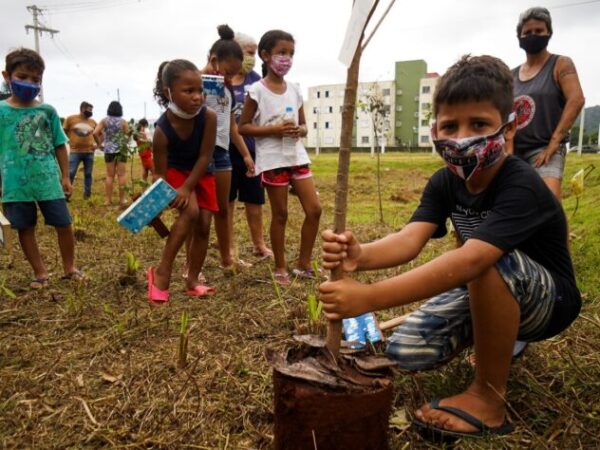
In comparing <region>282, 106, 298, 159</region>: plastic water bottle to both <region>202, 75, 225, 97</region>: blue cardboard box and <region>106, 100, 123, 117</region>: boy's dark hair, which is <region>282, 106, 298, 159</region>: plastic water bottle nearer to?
<region>202, 75, 225, 97</region>: blue cardboard box

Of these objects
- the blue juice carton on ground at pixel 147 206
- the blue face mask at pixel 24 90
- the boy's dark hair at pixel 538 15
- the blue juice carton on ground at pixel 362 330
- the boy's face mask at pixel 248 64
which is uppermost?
the boy's dark hair at pixel 538 15

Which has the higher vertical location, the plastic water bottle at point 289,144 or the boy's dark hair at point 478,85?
the boy's dark hair at point 478,85

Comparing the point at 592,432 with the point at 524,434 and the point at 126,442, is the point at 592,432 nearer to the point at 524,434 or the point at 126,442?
the point at 524,434

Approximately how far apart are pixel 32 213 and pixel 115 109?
5.03 meters

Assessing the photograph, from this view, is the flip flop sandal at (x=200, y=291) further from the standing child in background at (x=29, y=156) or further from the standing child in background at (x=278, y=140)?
the standing child in background at (x=29, y=156)

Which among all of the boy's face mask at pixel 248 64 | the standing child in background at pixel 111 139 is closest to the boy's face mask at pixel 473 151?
the boy's face mask at pixel 248 64

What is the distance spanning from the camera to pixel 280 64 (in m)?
3.29

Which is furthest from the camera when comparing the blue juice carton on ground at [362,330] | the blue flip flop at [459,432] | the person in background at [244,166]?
the person in background at [244,166]

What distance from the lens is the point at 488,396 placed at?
1.67m

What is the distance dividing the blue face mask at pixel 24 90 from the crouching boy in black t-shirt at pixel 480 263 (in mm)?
2712

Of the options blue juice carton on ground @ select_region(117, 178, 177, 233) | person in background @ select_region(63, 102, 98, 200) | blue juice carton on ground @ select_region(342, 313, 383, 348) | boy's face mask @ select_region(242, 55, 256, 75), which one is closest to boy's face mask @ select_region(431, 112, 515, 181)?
blue juice carton on ground @ select_region(342, 313, 383, 348)

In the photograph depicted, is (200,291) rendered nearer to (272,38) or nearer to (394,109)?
(272,38)

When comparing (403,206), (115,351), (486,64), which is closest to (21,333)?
(115,351)

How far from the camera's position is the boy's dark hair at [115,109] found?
7822 mm
